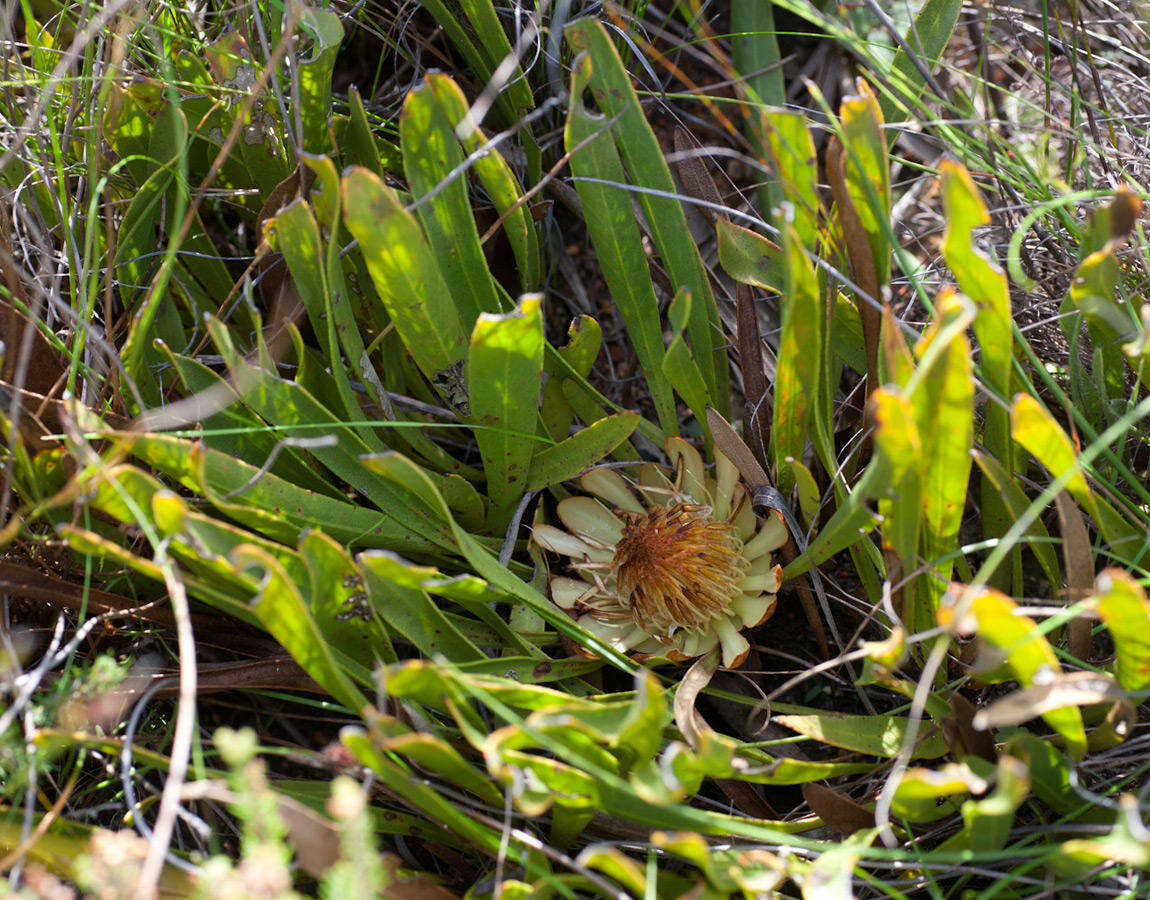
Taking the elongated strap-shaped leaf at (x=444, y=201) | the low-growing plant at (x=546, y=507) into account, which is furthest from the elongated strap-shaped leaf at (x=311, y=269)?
the elongated strap-shaped leaf at (x=444, y=201)

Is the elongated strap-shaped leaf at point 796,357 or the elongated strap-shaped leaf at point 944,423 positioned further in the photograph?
the elongated strap-shaped leaf at point 796,357

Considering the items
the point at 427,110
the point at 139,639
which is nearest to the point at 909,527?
the point at 427,110

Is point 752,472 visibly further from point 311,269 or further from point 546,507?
point 311,269

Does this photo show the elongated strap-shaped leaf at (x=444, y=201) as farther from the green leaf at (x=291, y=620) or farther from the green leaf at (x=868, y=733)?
the green leaf at (x=868, y=733)

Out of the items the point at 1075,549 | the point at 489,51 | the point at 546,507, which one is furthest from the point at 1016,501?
the point at 489,51

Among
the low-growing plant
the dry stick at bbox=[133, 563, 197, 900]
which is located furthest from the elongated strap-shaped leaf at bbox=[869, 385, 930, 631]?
the dry stick at bbox=[133, 563, 197, 900]
